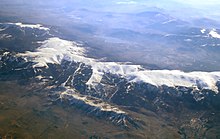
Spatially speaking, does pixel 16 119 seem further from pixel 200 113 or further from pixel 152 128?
pixel 200 113

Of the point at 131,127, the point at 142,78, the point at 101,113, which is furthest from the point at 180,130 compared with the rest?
the point at 142,78

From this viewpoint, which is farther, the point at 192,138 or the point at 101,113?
the point at 101,113

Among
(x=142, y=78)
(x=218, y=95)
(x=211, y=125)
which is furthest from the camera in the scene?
(x=142, y=78)

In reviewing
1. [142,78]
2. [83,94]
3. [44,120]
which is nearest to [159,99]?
[142,78]

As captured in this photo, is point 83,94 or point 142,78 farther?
point 142,78

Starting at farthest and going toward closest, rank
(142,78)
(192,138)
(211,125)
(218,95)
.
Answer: (142,78)
(218,95)
(211,125)
(192,138)

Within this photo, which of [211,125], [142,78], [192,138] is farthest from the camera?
[142,78]

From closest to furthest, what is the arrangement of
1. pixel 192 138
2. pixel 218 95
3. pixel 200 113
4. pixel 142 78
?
pixel 192 138 < pixel 200 113 < pixel 218 95 < pixel 142 78

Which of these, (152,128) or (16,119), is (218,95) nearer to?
(152,128)
